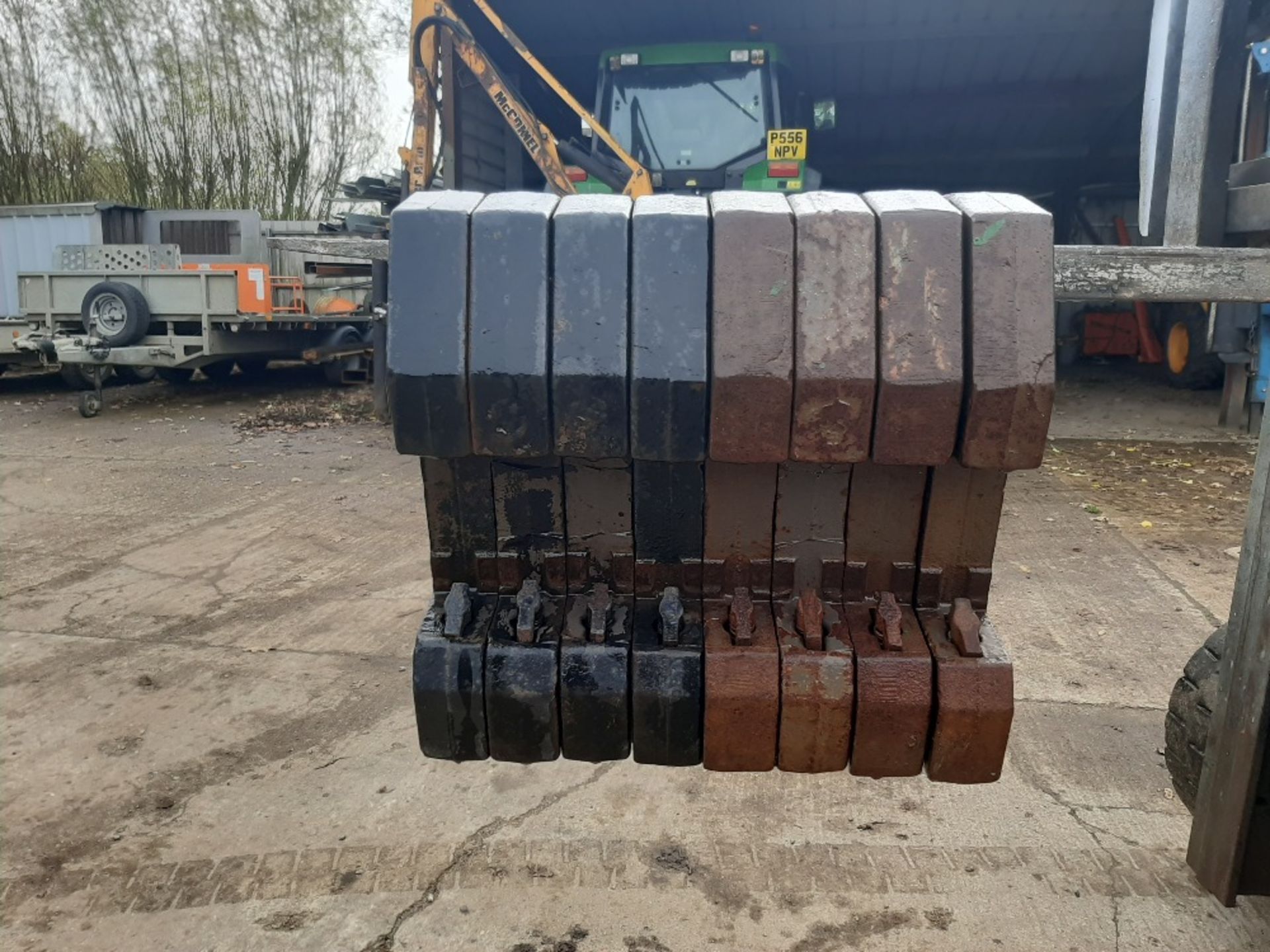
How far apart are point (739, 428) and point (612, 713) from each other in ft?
1.77

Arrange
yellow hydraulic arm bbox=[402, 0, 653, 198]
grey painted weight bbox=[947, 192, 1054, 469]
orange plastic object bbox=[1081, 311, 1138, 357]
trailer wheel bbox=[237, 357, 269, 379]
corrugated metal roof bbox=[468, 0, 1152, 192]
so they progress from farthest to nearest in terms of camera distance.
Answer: trailer wheel bbox=[237, 357, 269, 379], orange plastic object bbox=[1081, 311, 1138, 357], corrugated metal roof bbox=[468, 0, 1152, 192], yellow hydraulic arm bbox=[402, 0, 653, 198], grey painted weight bbox=[947, 192, 1054, 469]

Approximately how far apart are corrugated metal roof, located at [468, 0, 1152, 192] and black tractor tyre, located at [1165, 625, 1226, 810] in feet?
21.9

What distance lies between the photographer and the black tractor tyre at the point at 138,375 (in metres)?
11.2

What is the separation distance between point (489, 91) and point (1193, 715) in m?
6.48

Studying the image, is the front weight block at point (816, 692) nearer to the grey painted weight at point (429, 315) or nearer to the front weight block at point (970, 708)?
the front weight block at point (970, 708)

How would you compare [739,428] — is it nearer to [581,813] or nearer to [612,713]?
→ [612,713]

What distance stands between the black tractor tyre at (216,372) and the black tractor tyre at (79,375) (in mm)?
1068

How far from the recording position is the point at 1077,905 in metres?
2.15

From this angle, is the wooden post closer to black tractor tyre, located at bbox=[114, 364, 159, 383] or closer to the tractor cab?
the tractor cab

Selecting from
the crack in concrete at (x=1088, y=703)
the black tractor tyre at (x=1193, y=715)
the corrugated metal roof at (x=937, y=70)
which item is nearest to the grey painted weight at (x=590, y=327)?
the black tractor tyre at (x=1193, y=715)

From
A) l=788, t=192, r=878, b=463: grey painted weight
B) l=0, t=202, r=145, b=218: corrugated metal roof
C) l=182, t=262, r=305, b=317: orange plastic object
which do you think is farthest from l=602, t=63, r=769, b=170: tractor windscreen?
l=0, t=202, r=145, b=218: corrugated metal roof

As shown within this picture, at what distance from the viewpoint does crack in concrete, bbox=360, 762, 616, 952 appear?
2053 millimetres

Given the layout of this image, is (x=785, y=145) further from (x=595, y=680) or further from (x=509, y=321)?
(x=595, y=680)

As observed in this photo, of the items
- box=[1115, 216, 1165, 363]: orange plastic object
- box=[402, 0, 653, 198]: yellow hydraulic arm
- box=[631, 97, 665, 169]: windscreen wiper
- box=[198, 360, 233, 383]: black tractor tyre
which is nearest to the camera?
box=[402, 0, 653, 198]: yellow hydraulic arm
